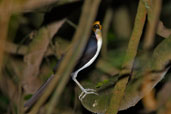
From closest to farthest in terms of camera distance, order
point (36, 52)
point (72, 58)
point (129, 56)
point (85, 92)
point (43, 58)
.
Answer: point (72, 58), point (129, 56), point (85, 92), point (36, 52), point (43, 58)

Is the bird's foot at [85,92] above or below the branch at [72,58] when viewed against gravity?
below

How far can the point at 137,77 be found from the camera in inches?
110

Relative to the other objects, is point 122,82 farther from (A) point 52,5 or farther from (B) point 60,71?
(A) point 52,5

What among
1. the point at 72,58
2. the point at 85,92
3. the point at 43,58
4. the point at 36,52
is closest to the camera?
the point at 72,58

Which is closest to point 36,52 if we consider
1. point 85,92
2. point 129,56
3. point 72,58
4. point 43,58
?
point 43,58

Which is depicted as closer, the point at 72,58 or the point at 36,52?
the point at 72,58

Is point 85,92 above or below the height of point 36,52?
below

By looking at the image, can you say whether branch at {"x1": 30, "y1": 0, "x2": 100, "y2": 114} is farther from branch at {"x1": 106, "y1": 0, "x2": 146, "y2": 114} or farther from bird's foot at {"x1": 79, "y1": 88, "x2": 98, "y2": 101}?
bird's foot at {"x1": 79, "y1": 88, "x2": 98, "y2": 101}

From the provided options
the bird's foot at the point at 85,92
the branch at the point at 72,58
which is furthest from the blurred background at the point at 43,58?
the branch at the point at 72,58

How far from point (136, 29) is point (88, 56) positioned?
167 centimetres

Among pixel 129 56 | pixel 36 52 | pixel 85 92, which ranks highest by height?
pixel 129 56

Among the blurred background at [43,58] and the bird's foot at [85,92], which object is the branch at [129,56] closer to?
the bird's foot at [85,92]

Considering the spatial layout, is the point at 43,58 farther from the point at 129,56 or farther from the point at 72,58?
the point at 72,58

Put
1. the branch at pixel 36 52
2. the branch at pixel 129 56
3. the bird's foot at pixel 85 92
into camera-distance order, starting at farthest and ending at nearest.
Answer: the branch at pixel 36 52 → the bird's foot at pixel 85 92 → the branch at pixel 129 56
